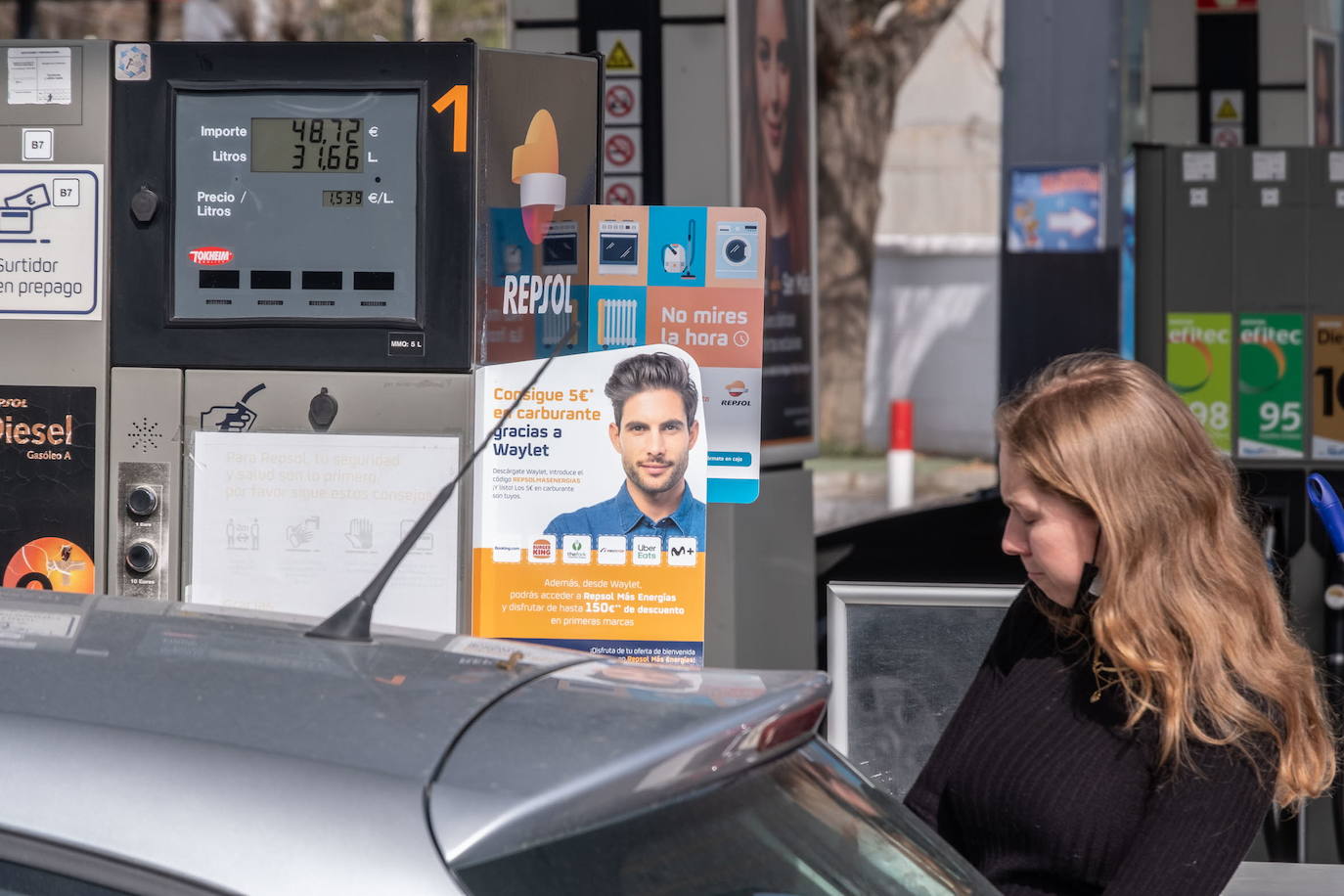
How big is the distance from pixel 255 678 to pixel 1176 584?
127 cm

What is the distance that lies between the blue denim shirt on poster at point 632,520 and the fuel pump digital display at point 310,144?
0.82m

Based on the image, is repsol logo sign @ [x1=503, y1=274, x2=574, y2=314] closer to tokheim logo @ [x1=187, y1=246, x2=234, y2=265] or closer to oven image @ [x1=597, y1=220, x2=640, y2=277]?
oven image @ [x1=597, y1=220, x2=640, y2=277]

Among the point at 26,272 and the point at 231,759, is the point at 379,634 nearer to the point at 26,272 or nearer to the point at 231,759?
the point at 231,759

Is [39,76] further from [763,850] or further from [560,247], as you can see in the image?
[763,850]

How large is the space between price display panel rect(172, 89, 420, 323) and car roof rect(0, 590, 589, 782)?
50.5 inches

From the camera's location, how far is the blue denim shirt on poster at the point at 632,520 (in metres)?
3.29

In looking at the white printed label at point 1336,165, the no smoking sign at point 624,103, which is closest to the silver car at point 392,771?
the white printed label at point 1336,165

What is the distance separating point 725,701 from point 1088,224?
702cm

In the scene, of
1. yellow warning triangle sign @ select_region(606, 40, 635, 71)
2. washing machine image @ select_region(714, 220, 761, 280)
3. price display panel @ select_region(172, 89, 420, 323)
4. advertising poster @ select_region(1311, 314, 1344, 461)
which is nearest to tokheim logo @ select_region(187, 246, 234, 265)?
price display panel @ select_region(172, 89, 420, 323)

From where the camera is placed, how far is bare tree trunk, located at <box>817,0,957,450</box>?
666 inches

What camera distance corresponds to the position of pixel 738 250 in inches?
134

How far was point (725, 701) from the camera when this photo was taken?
1.81 meters

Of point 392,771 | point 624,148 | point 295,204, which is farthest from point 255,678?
point 624,148

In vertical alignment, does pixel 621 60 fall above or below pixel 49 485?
above
